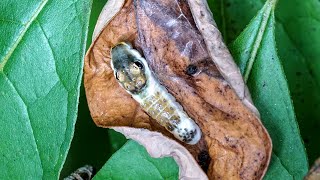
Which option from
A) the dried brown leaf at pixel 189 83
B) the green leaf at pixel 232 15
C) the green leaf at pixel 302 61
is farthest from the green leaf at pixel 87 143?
the green leaf at pixel 302 61

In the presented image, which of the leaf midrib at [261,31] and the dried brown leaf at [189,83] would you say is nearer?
the dried brown leaf at [189,83]

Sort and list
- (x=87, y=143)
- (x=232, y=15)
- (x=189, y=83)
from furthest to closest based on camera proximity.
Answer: (x=232, y=15) < (x=87, y=143) < (x=189, y=83)

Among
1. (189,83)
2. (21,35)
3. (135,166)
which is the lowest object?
(135,166)

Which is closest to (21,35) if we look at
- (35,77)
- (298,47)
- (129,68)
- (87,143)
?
(35,77)

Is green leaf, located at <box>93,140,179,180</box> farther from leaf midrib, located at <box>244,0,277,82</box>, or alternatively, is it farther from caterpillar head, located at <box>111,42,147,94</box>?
leaf midrib, located at <box>244,0,277,82</box>

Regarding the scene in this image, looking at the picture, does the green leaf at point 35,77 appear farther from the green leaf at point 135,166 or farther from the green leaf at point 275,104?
the green leaf at point 275,104

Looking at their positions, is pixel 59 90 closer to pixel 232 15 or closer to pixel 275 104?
pixel 275 104
